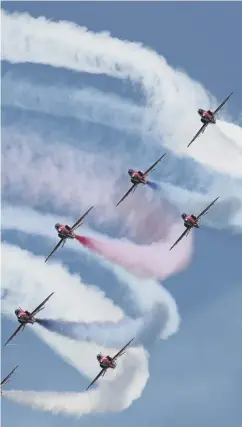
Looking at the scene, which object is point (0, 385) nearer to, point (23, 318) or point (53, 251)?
point (23, 318)

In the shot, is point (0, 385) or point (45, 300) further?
point (0, 385)

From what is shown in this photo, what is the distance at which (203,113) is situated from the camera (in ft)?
431

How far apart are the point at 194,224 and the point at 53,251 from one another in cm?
1658

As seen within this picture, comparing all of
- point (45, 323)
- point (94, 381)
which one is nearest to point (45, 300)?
point (45, 323)

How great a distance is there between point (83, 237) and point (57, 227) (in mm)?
3405

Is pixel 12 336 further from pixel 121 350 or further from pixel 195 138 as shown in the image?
pixel 195 138

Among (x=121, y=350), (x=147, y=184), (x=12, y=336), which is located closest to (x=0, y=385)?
(x=12, y=336)

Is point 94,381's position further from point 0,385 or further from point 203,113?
point 203,113

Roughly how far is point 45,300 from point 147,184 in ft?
58.1

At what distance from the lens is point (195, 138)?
130875 millimetres

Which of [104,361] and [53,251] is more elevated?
[53,251]

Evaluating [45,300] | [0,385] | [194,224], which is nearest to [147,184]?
[194,224]

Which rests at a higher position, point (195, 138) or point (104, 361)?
point (195, 138)

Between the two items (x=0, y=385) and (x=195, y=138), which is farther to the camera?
(x=0, y=385)
